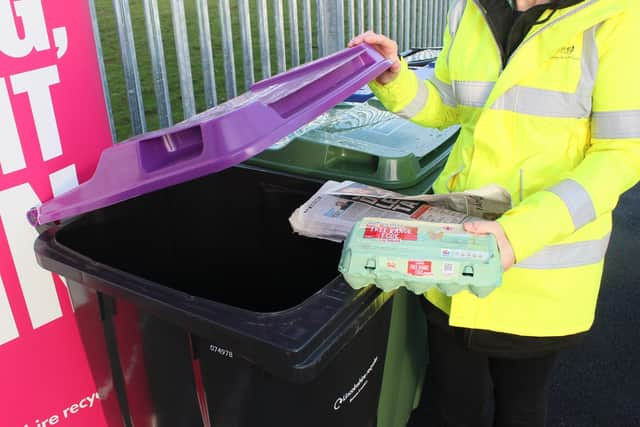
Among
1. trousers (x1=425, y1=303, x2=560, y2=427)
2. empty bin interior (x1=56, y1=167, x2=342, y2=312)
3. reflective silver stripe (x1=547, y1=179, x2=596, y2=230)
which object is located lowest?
trousers (x1=425, y1=303, x2=560, y2=427)

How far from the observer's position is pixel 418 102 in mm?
1360

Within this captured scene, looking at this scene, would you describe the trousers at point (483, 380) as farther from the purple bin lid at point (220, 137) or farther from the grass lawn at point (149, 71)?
the grass lawn at point (149, 71)

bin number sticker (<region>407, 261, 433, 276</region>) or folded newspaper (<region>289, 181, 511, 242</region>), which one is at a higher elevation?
bin number sticker (<region>407, 261, 433, 276</region>)

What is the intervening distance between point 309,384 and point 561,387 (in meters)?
1.48

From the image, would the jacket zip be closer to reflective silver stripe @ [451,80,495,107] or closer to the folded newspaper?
reflective silver stripe @ [451,80,495,107]

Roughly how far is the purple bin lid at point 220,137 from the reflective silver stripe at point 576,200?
16.8 inches

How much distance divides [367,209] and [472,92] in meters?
0.33

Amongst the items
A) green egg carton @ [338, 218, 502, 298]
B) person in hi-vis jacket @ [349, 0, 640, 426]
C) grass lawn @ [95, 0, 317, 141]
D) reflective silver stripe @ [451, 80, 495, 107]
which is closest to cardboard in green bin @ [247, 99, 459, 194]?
person in hi-vis jacket @ [349, 0, 640, 426]

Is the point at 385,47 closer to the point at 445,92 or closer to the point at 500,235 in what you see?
the point at 445,92

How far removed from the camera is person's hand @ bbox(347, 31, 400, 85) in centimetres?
131

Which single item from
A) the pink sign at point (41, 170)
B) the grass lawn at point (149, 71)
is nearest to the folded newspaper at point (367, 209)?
the pink sign at point (41, 170)

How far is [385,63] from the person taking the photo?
4.22 feet

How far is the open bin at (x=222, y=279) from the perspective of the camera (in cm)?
100

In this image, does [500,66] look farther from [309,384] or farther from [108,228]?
[108,228]
